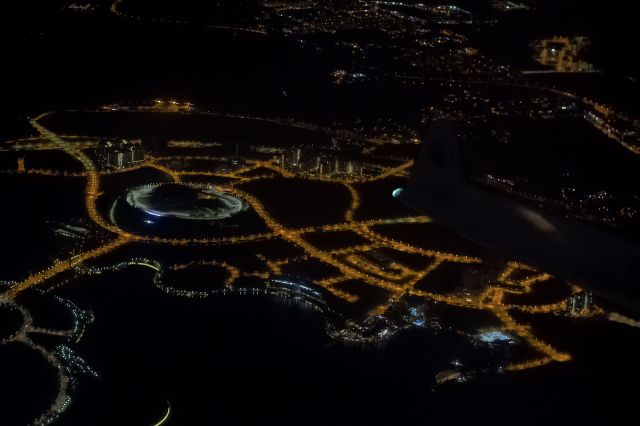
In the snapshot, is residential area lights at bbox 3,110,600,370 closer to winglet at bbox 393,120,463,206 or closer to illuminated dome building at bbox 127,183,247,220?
illuminated dome building at bbox 127,183,247,220

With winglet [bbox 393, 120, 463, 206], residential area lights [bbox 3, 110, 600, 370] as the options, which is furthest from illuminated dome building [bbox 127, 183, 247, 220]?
winglet [bbox 393, 120, 463, 206]


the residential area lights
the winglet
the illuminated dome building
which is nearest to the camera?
the winglet

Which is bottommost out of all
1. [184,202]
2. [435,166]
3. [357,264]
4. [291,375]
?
[291,375]

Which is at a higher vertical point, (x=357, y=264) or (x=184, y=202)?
(x=184, y=202)

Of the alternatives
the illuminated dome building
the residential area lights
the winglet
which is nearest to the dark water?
the residential area lights

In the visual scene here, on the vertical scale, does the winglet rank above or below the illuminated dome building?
above

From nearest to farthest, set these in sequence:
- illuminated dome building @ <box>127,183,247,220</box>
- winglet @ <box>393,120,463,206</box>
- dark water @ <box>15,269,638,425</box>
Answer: winglet @ <box>393,120,463,206</box> → dark water @ <box>15,269,638,425</box> → illuminated dome building @ <box>127,183,247,220</box>

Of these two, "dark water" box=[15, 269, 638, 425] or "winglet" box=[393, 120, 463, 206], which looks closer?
"winglet" box=[393, 120, 463, 206]

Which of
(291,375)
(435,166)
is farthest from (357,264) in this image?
(435,166)

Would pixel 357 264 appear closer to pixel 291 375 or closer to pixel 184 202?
pixel 291 375

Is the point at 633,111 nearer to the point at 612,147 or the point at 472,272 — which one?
the point at 612,147

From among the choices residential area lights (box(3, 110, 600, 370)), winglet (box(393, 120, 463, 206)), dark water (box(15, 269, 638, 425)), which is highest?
winglet (box(393, 120, 463, 206))
